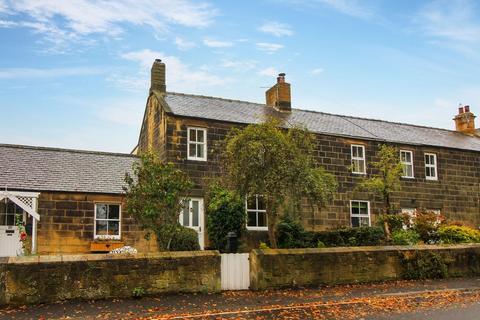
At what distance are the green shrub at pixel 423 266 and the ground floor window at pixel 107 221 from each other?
11.6 meters

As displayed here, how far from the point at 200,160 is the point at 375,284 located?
10.2 m

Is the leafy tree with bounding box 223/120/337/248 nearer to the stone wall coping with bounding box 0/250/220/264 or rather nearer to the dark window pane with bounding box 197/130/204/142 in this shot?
the stone wall coping with bounding box 0/250/220/264

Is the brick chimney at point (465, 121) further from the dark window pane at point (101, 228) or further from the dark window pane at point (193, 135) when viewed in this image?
the dark window pane at point (101, 228)

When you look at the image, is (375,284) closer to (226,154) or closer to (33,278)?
(226,154)

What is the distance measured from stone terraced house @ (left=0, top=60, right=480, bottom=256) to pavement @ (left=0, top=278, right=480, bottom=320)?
6.64m

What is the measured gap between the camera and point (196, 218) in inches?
923

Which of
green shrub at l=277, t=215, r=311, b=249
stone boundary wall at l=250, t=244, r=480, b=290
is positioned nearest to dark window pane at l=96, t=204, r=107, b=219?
green shrub at l=277, t=215, r=311, b=249

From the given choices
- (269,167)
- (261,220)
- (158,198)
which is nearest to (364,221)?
(261,220)

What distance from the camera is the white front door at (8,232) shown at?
20.4 m

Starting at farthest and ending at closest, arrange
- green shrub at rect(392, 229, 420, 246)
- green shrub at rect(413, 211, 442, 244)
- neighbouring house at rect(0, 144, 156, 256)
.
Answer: green shrub at rect(413, 211, 442, 244) → green shrub at rect(392, 229, 420, 246) → neighbouring house at rect(0, 144, 156, 256)

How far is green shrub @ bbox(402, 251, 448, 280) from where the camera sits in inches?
705

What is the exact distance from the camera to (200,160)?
2395cm

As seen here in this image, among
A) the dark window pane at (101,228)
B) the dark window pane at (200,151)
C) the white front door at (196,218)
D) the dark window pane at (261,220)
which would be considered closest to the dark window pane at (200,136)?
the dark window pane at (200,151)

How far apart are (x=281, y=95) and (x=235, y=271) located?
54.8ft
